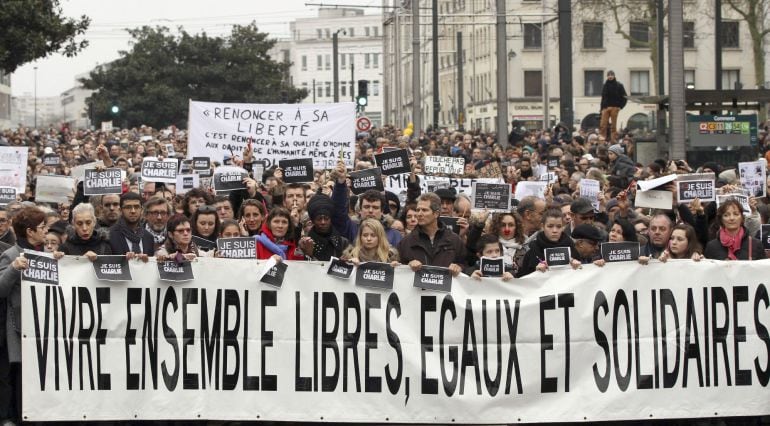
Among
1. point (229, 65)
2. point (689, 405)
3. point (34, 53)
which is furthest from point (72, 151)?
point (229, 65)

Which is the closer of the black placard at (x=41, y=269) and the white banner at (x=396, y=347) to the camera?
the black placard at (x=41, y=269)

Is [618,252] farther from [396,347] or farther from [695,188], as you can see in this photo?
[695,188]

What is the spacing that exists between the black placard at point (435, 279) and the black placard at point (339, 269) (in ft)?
1.33

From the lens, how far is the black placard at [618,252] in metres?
9.31

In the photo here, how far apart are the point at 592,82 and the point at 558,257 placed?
7025cm

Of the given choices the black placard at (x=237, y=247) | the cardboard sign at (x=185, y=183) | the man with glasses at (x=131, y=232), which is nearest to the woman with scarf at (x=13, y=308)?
the man with glasses at (x=131, y=232)

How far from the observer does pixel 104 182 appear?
1221 centimetres

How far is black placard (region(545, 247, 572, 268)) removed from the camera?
9.36 meters

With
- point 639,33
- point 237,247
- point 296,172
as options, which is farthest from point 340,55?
point 237,247

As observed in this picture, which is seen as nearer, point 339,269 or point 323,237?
point 339,269

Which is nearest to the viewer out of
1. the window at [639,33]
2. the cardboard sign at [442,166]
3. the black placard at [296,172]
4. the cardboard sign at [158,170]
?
the black placard at [296,172]

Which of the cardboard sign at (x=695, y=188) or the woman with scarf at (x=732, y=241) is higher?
the cardboard sign at (x=695, y=188)

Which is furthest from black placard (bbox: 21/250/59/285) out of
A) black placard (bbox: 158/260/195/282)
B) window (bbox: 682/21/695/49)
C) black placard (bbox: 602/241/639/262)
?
window (bbox: 682/21/695/49)

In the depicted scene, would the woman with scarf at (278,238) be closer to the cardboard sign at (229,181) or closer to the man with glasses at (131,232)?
the man with glasses at (131,232)
